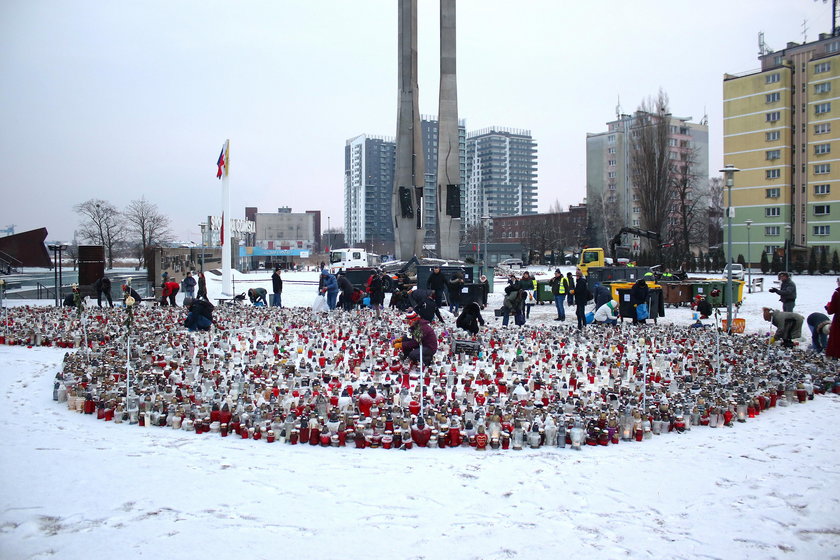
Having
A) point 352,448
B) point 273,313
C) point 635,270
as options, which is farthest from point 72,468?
point 635,270

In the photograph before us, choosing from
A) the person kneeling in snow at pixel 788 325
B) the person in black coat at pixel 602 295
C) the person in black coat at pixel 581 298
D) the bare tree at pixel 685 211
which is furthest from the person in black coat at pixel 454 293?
the bare tree at pixel 685 211

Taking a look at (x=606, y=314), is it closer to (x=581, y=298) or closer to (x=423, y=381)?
(x=581, y=298)

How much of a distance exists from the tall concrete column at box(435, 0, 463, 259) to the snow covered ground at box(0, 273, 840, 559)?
109ft

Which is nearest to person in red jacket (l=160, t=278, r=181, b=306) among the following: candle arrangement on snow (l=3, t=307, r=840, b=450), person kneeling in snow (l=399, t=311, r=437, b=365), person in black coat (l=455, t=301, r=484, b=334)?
candle arrangement on snow (l=3, t=307, r=840, b=450)

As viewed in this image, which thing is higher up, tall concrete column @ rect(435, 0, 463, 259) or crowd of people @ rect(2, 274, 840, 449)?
tall concrete column @ rect(435, 0, 463, 259)

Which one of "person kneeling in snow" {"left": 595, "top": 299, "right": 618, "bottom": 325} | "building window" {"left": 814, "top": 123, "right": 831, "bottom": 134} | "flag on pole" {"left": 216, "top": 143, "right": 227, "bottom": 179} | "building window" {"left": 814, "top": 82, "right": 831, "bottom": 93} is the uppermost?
"building window" {"left": 814, "top": 82, "right": 831, "bottom": 93}

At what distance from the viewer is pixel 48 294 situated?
32594 mm

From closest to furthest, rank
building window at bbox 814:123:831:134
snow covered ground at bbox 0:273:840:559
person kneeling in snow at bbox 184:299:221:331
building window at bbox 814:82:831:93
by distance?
snow covered ground at bbox 0:273:840:559, person kneeling in snow at bbox 184:299:221:331, building window at bbox 814:82:831:93, building window at bbox 814:123:831:134

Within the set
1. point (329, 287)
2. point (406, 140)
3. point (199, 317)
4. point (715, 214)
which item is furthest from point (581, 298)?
point (715, 214)

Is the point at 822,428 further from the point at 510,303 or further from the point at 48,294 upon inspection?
the point at 48,294

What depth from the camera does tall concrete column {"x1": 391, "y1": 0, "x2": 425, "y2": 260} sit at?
42.4 meters

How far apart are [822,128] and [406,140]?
41.0 metres

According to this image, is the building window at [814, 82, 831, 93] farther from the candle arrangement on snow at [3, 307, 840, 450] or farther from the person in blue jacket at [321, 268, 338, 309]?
the person in blue jacket at [321, 268, 338, 309]

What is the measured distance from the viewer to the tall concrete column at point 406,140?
42.4m
